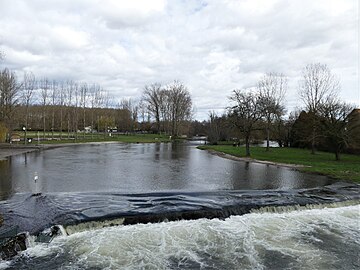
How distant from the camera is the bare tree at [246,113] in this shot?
30.6 metres

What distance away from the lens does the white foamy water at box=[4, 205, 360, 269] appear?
762cm

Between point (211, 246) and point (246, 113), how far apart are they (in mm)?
23430

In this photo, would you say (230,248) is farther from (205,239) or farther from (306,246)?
(306,246)

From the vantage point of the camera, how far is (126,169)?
69.1 ft

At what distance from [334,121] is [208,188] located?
17987 millimetres

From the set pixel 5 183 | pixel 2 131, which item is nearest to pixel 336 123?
pixel 5 183

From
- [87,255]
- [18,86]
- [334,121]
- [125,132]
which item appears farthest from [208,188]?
[125,132]

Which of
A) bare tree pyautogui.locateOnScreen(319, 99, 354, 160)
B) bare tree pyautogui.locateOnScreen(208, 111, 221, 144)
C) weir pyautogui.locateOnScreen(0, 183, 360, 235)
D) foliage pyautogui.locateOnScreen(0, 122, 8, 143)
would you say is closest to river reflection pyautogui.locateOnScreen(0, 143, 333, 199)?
weir pyautogui.locateOnScreen(0, 183, 360, 235)

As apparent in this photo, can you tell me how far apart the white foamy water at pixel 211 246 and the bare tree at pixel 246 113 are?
780 inches

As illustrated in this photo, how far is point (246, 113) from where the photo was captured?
3081 centimetres

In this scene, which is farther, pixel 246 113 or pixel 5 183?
pixel 246 113

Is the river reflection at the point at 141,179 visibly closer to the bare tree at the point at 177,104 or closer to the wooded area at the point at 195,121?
the wooded area at the point at 195,121

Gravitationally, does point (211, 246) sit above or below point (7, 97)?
below

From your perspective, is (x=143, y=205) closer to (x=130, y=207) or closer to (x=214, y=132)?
(x=130, y=207)
